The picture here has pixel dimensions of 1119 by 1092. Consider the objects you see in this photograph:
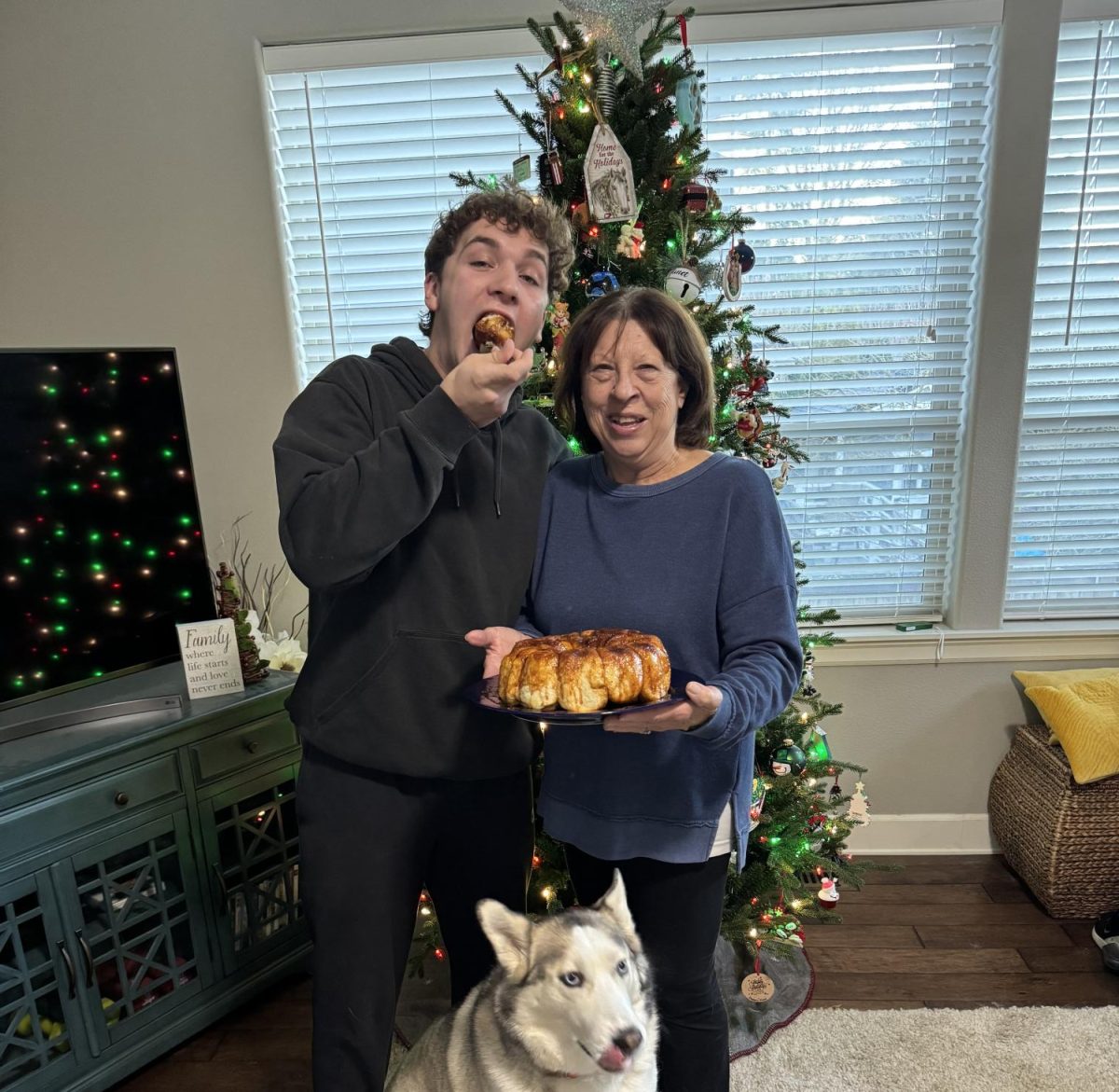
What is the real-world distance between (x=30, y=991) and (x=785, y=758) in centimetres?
198

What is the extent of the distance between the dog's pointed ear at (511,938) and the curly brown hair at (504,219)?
113 centimetres

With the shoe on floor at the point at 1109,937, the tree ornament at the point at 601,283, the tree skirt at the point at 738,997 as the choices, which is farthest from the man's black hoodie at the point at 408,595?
the shoe on floor at the point at 1109,937

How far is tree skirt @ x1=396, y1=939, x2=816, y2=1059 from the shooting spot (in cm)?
210

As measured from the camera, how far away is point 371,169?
2732 mm

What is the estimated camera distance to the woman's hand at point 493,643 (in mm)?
1273

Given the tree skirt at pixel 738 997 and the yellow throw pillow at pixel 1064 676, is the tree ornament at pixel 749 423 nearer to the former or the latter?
the tree skirt at pixel 738 997

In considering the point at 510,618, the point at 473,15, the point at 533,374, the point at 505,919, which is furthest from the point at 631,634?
the point at 473,15

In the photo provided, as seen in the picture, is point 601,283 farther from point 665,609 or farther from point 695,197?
point 665,609

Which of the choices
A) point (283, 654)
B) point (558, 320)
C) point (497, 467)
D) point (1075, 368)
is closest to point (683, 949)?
point (497, 467)

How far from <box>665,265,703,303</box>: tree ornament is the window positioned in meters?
1.00

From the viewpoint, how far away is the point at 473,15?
8.27 ft

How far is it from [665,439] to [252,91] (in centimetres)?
224

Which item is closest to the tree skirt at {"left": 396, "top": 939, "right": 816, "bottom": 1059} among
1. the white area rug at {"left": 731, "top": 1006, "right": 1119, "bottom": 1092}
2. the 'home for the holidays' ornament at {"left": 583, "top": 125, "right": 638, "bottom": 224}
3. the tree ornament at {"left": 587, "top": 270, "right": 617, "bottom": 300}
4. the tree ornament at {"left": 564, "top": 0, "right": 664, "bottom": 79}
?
the white area rug at {"left": 731, "top": 1006, "right": 1119, "bottom": 1092}

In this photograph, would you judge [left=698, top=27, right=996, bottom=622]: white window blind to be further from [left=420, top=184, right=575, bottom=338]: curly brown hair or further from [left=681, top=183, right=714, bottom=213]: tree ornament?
[left=420, top=184, right=575, bottom=338]: curly brown hair
